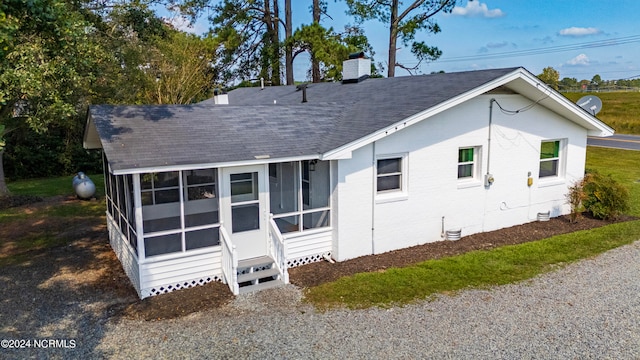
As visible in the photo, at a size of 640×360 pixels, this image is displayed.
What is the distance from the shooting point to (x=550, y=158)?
1398 cm

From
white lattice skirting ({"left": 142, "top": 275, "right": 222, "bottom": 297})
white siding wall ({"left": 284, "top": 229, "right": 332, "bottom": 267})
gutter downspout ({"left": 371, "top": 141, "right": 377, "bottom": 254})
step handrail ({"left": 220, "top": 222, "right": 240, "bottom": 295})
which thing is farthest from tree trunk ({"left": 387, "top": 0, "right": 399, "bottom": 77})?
white lattice skirting ({"left": 142, "top": 275, "right": 222, "bottom": 297})

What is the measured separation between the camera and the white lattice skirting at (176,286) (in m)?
8.91

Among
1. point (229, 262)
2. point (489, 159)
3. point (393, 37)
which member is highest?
point (393, 37)

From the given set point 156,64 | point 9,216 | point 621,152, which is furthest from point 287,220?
point 621,152

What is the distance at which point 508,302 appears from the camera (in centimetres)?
856

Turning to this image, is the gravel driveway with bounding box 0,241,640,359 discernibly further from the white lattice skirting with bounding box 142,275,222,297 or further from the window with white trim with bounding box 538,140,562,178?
the window with white trim with bounding box 538,140,562,178

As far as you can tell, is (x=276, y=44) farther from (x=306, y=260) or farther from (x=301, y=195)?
(x=306, y=260)

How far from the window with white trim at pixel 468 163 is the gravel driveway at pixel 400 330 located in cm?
401

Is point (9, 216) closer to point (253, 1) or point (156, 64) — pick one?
point (156, 64)

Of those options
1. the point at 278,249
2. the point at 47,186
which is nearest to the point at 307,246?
the point at 278,249

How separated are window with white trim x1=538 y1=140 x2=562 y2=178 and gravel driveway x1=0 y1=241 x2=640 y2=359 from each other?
5493mm

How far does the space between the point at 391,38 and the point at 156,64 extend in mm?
14513

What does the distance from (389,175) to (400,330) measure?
4.47 metres

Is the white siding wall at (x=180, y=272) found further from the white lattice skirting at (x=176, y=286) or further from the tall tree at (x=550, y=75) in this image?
the tall tree at (x=550, y=75)
